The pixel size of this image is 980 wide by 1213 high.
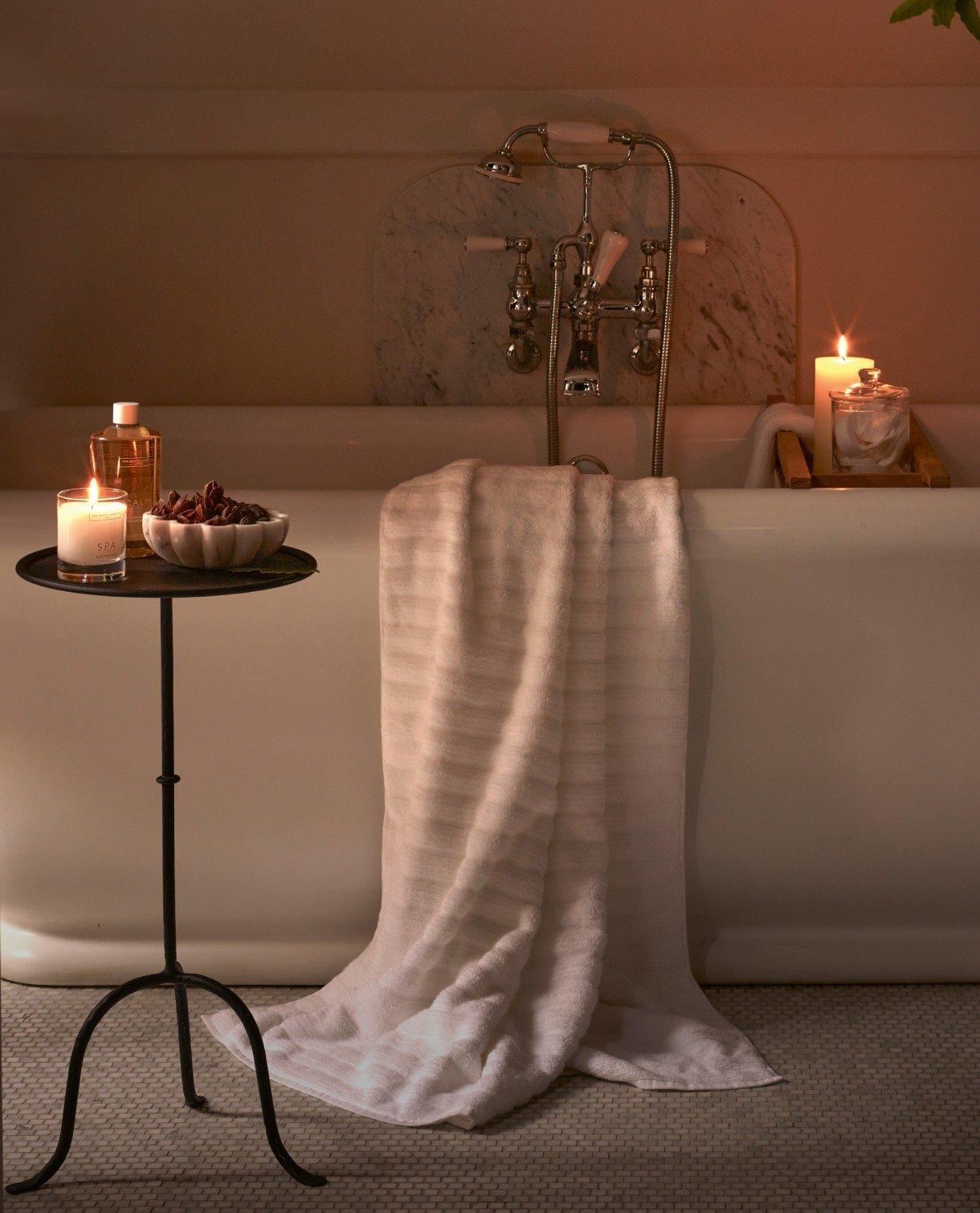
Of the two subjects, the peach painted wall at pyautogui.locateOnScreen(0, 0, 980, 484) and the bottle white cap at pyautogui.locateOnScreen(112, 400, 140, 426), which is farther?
the peach painted wall at pyautogui.locateOnScreen(0, 0, 980, 484)

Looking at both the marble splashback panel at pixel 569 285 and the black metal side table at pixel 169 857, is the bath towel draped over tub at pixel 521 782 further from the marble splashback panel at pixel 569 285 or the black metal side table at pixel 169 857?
the marble splashback panel at pixel 569 285

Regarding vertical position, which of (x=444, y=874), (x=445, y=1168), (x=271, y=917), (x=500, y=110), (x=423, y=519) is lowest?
(x=445, y=1168)

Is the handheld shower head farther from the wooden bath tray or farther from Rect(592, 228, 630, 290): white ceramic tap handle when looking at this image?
the wooden bath tray

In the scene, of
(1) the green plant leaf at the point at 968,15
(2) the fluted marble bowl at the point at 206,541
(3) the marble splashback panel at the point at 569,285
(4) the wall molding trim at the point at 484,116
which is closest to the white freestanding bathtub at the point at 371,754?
(2) the fluted marble bowl at the point at 206,541

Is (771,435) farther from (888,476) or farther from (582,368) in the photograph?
(582,368)

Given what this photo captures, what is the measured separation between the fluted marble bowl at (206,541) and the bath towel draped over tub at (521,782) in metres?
0.28

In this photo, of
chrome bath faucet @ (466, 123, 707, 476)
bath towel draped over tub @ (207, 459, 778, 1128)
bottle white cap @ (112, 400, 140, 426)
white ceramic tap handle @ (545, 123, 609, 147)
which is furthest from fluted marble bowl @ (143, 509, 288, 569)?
white ceramic tap handle @ (545, 123, 609, 147)

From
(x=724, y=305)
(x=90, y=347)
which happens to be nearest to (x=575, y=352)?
(x=724, y=305)

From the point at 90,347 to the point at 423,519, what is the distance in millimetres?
1653

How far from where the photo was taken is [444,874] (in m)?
1.41

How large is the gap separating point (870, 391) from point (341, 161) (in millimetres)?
1316

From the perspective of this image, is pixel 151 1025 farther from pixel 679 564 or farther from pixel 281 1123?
pixel 679 564

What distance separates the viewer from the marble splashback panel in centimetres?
269

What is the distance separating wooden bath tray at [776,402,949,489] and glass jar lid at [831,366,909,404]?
3.9 inches
